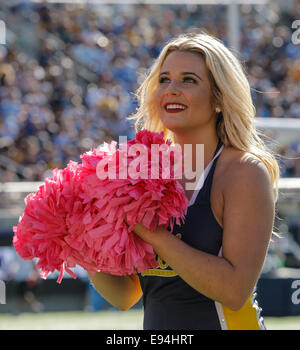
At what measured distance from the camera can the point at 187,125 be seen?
7.20 ft

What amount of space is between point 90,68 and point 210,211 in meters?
10.7

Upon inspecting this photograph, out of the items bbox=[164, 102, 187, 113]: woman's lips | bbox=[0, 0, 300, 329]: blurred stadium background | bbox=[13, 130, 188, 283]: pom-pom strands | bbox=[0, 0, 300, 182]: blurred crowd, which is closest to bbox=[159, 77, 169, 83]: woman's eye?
bbox=[164, 102, 187, 113]: woman's lips

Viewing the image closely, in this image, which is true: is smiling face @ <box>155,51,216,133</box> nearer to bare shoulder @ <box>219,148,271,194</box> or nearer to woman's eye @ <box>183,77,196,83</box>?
woman's eye @ <box>183,77,196,83</box>

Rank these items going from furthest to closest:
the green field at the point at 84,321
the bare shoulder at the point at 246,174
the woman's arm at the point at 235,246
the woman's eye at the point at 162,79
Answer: the green field at the point at 84,321, the woman's eye at the point at 162,79, the bare shoulder at the point at 246,174, the woman's arm at the point at 235,246

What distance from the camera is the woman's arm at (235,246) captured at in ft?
6.17

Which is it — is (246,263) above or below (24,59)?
below

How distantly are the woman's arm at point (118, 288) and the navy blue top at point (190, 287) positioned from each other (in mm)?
206

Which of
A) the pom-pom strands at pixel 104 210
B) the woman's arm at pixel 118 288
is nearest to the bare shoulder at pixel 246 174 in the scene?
the pom-pom strands at pixel 104 210

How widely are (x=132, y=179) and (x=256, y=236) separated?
0.40 metres

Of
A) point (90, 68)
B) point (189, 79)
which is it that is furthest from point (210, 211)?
point (90, 68)

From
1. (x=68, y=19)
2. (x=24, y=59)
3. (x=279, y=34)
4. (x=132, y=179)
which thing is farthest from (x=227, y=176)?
(x=279, y=34)

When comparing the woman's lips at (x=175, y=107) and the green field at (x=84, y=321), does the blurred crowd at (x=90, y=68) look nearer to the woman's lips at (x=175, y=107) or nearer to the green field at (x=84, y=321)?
the green field at (x=84, y=321)

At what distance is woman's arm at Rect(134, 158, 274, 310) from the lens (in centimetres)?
188

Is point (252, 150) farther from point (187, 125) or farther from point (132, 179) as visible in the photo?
point (132, 179)
